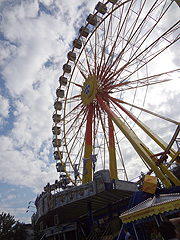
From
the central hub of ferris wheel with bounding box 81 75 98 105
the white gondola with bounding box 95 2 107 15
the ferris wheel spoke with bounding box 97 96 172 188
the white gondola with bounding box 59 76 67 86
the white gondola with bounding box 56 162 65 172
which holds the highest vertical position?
the white gondola with bounding box 95 2 107 15

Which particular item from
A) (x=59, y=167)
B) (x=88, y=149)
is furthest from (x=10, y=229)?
(x=88, y=149)

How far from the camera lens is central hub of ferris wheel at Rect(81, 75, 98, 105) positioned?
18.4m

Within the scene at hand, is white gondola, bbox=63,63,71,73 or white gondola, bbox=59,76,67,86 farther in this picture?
white gondola, bbox=59,76,67,86

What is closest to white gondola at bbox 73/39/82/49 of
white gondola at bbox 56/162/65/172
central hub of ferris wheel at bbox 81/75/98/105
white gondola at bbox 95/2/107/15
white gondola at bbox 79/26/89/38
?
white gondola at bbox 79/26/89/38

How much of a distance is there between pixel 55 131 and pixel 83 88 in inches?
221

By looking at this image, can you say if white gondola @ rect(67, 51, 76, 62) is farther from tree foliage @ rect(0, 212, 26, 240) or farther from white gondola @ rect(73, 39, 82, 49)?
tree foliage @ rect(0, 212, 26, 240)

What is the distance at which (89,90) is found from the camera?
18922mm

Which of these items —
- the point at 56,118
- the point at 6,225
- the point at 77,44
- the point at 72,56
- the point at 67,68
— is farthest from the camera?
the point at 6,225

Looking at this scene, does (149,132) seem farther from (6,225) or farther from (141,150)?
(6,225)

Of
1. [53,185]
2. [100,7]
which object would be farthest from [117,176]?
[100,7]

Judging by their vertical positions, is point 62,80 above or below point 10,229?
above

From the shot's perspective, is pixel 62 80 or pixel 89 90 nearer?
pixel 89 90

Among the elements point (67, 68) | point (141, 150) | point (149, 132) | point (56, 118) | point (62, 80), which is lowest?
point (141, 150)

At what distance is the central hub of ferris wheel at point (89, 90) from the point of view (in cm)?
1839
